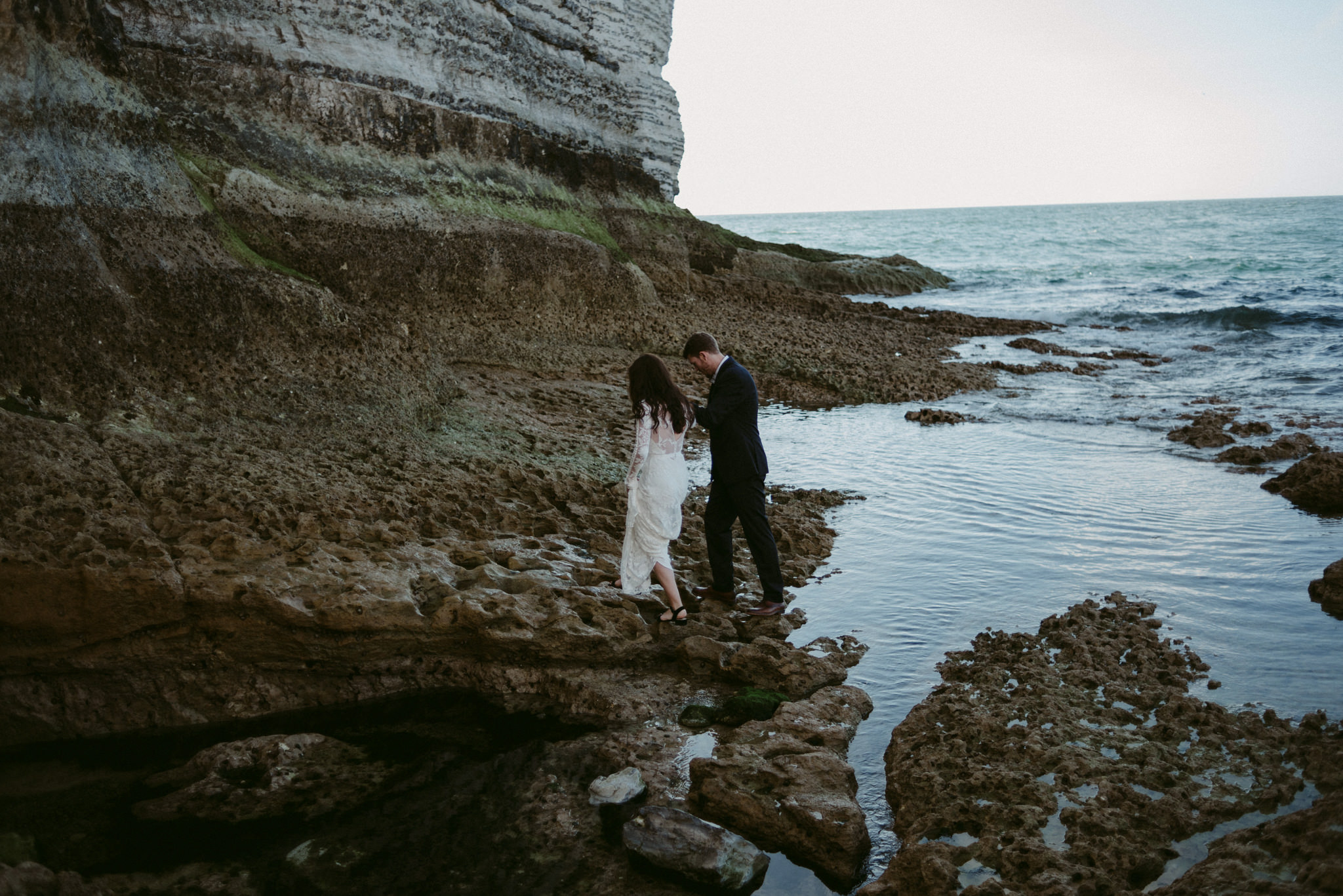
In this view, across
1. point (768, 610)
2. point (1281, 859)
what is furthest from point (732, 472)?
point (1281, 859)

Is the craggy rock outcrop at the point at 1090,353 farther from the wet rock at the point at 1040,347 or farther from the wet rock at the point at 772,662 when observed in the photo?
the wet rock at the point at 772,662

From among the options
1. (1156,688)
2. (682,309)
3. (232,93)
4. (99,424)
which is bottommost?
(1156,688)

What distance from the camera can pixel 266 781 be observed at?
4523 millimetres

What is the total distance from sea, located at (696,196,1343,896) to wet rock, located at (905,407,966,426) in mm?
248

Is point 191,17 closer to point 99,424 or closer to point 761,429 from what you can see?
point 99,424

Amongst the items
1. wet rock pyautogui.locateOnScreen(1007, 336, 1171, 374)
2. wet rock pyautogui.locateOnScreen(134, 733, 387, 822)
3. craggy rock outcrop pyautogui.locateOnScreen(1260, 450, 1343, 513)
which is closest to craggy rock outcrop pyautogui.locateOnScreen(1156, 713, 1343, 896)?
wet rock pyautogui.locateOnScreen(134, 733, 387, 822)

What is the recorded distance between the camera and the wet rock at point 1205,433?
39.0ft

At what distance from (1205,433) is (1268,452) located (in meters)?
1.21

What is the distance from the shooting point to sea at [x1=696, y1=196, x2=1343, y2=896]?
5.74 meters

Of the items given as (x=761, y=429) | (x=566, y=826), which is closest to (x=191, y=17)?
(x=761, y=429)

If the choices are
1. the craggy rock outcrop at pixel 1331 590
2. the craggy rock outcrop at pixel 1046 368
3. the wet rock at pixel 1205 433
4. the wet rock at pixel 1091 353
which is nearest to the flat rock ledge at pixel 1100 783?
the craggy rock outcrop at pixel 1331 590

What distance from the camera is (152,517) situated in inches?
218

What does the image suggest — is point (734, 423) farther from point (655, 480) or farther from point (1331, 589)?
point (1331, 589)

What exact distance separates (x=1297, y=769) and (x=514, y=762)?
12.9 ft
